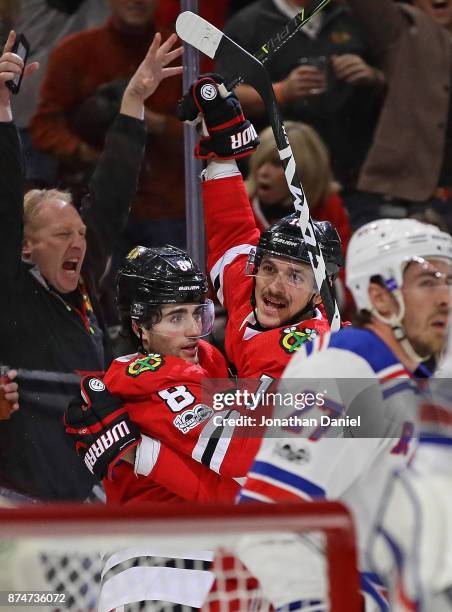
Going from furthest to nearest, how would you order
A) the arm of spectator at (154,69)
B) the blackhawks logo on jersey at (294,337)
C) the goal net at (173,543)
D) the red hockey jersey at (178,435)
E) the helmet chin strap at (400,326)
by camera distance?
1. the arm of spectator at (154,69)
2. the blackhawks logo on jersey at (294,337)
3. the red hockey jersey at (178,435)
4. the helmet chin strap at (400,326)
5. the goal net at (173,543)

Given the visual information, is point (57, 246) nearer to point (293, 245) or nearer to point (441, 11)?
point (293, 245)

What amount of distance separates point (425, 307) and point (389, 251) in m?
0.13

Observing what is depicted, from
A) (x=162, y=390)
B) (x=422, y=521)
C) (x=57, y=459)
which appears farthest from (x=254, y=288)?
(x=422, y=521)

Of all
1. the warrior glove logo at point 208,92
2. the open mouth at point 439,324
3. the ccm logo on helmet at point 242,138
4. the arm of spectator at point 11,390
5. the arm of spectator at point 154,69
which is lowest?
the arm of spectator at point 11,390

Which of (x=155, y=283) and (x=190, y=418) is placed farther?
(x=155, y=283)

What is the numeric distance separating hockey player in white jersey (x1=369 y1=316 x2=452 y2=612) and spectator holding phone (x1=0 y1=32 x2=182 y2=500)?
1.72 m

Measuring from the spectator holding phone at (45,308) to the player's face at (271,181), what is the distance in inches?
21.7

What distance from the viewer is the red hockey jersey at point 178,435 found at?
276 centimetres

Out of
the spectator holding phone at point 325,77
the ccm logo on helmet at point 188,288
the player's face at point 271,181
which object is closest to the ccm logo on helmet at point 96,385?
the ccm logo on helmet at point 188,288

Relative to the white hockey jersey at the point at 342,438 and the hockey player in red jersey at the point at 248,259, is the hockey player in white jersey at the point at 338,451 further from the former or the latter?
the hockey player in red jersey at the point at 248,259

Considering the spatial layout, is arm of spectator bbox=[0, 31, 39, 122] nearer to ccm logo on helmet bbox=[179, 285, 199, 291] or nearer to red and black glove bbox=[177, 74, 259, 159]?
red and black glove bbox=[177, 74, 259, 159]

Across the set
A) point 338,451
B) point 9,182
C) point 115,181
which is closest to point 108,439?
point 338,451

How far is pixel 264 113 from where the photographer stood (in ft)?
14.4

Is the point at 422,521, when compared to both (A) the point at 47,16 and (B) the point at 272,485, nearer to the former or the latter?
(B) the point at 272,485
